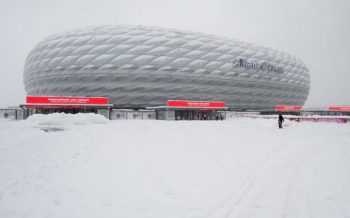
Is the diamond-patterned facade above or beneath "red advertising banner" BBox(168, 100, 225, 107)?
above

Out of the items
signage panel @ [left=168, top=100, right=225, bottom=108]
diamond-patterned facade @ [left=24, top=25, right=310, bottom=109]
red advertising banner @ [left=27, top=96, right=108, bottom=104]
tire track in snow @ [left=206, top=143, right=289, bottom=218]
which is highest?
diamond-patterned facade @ [left=24, top=25, right=310, bottom=109]

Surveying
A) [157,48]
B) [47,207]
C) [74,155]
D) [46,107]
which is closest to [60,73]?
[46,107]

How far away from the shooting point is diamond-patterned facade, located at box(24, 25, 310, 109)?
39.6m

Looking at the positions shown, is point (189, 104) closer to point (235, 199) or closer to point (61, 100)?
point (61, 100)

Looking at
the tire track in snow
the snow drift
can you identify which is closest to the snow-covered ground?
the tire track in snow

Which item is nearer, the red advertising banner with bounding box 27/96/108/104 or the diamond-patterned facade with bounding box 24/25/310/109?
the red advertising banner with bounding box 27/96/108/104

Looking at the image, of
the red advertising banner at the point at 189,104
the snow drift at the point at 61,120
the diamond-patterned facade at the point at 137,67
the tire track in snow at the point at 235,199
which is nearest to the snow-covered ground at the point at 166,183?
the tire track in snow at the point at 235,199

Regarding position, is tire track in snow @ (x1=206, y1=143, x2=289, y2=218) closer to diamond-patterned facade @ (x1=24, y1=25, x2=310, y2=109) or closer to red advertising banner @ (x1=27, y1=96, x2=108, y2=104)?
red advertising banner @ (x1=27, y1=96, x2=108, y2=104)

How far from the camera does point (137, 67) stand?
39.6 metres

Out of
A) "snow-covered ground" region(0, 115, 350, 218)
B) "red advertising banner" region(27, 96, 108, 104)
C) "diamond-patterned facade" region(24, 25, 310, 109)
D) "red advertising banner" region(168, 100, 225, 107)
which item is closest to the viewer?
"snow-covered ground" region(0, 115, 350, 218)

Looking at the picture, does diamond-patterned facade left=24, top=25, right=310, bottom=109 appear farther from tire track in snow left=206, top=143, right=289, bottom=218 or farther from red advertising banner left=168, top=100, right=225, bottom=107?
tire track in snow left=206, top=143, right=289, bottom=218

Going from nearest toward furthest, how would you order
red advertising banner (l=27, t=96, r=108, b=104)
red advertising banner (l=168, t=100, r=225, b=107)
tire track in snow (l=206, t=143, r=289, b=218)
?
1. tire track in snow (l=206, t=143, r=289, b=218)
2. red advertising banner (l=27, t=96, r=108, b=104)
3. red advertising banner (l=168, t=100, r=225, b=107)

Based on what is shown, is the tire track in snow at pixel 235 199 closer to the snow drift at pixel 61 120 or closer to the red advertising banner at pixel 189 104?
the snow drift at pixel 61 120

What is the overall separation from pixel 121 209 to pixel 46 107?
32.4 m
